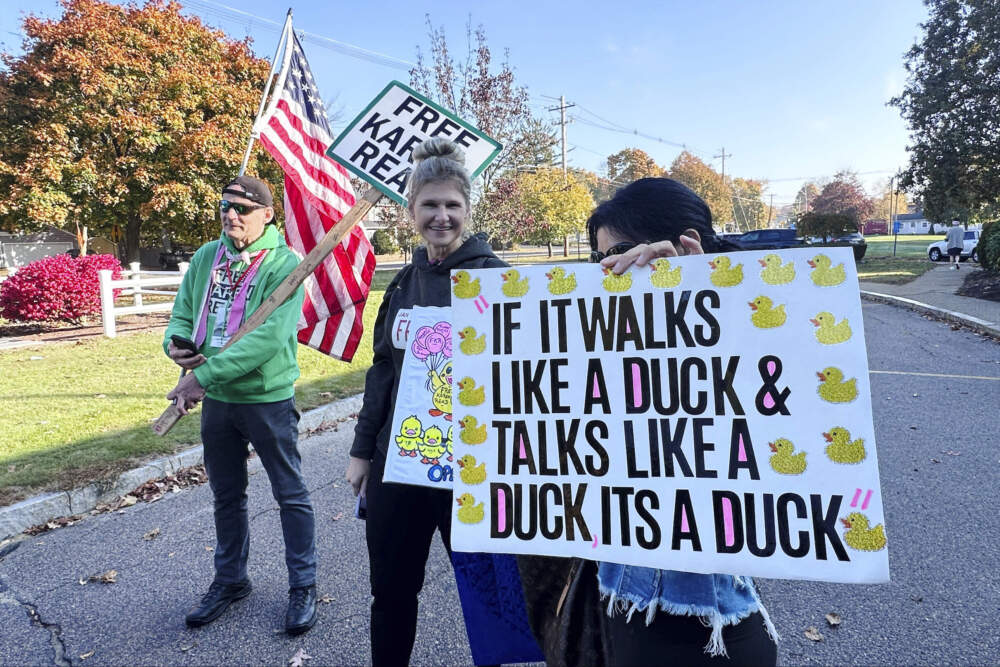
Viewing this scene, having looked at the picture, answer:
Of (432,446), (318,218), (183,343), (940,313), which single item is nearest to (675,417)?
(432,446)

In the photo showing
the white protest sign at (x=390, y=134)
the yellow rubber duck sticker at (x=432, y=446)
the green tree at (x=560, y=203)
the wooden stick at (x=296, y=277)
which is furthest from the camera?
the green tree at (x=560, y=203)

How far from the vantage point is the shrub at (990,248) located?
56.1 ft

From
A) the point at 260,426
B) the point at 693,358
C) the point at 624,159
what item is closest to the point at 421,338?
the point at 693,358

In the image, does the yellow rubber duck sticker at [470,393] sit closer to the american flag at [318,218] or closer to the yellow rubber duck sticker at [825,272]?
the yellow rubber duck sticker at [825,272]

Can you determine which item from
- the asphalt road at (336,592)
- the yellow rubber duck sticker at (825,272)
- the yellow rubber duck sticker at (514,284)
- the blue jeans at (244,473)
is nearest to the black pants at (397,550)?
the asphalt road at (336,592)

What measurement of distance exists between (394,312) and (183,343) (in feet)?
4.34

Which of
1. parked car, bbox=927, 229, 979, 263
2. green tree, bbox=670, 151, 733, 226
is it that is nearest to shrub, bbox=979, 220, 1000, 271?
parked car, bbox=927, 229, 979, 263

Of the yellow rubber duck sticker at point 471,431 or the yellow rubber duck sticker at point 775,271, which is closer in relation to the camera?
the yellow rubber duck sticker at point 775,271

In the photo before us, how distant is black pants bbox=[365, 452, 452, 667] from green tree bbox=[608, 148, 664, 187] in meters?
71.2

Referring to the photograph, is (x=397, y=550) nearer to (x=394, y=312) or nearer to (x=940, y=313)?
(x=394, y=312)

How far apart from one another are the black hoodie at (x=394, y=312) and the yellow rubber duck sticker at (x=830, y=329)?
1.13 meters

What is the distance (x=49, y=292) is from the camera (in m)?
11.6

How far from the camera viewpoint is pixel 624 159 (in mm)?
76125

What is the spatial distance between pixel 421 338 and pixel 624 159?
78.8m
